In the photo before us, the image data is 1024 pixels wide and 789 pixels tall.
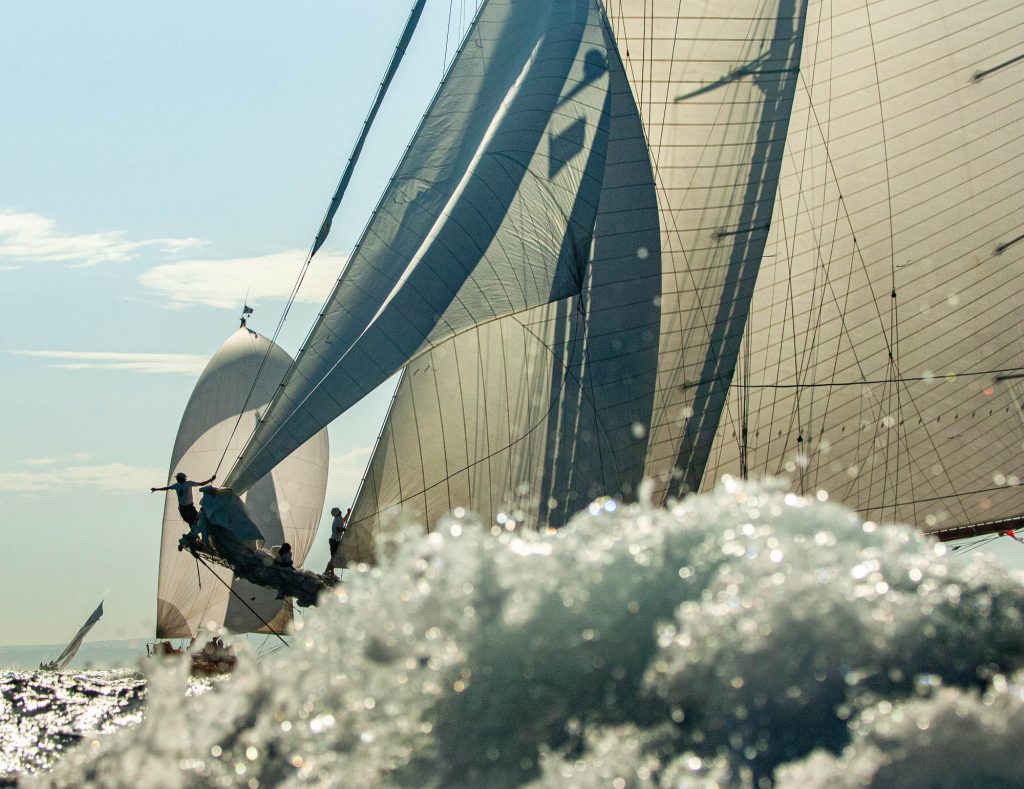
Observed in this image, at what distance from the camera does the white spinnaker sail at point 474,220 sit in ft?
49.3

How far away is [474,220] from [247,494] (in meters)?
17.7

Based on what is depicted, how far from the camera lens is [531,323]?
18422 mm

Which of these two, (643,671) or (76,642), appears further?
(76,642)

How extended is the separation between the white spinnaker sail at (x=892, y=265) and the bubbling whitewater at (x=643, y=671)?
15.4m

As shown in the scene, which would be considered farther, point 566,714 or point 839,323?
point 839,323

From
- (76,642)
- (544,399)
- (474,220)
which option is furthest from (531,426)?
(76,642)

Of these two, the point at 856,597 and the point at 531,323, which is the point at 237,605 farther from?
the point at 856,597

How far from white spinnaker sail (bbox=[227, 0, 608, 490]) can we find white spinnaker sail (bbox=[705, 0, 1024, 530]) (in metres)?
5.54

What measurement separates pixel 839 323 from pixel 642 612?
17.0 m

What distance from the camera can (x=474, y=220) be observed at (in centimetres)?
1542

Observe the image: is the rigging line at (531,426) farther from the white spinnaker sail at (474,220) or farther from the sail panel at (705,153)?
the white spinnaker sail at (474,220)

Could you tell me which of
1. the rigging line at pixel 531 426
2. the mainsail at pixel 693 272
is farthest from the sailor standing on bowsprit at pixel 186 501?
the rigging line at pixel 531 426

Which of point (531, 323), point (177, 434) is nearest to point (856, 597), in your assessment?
point (531, 323)

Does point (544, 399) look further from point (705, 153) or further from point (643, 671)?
point (643, 671)
